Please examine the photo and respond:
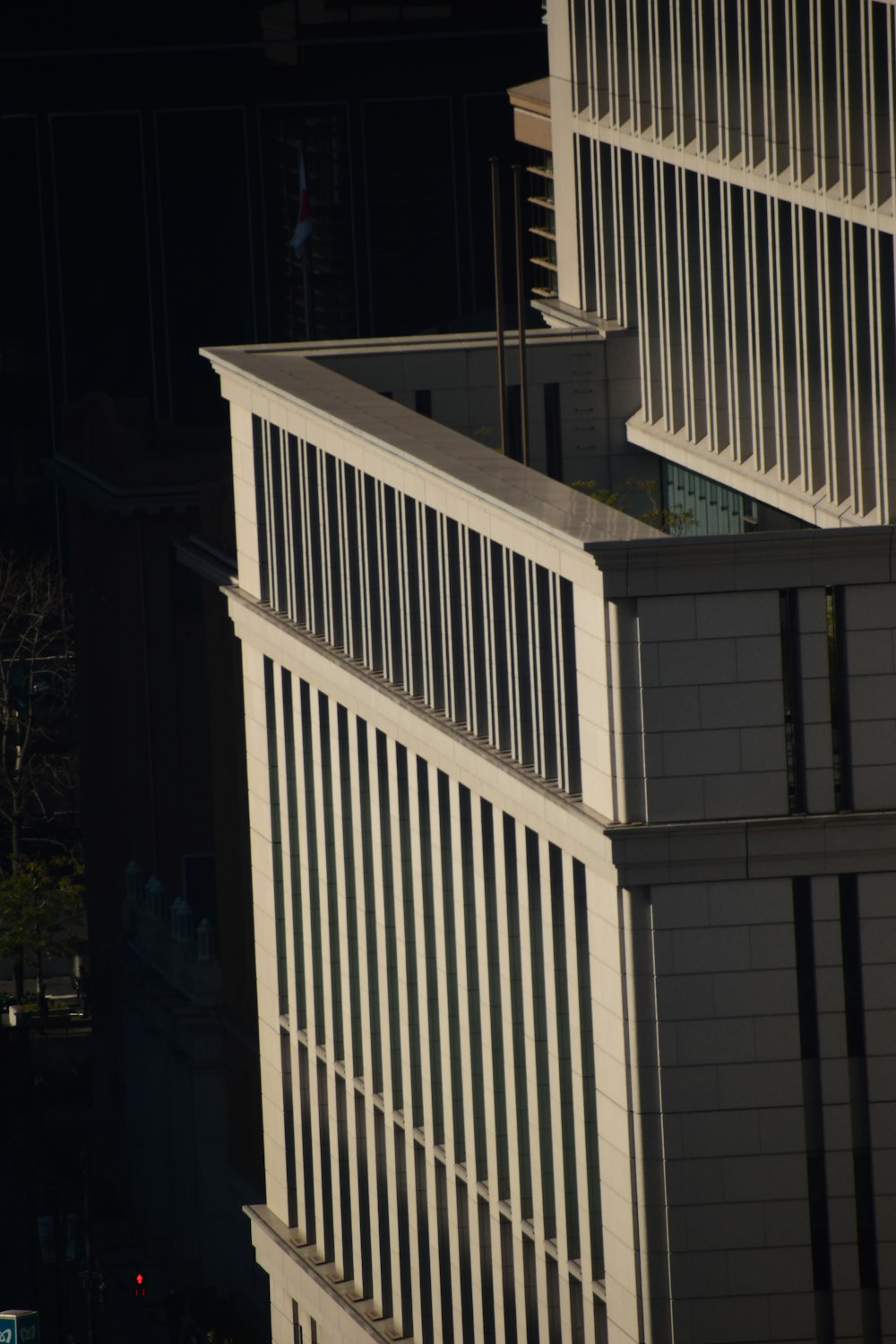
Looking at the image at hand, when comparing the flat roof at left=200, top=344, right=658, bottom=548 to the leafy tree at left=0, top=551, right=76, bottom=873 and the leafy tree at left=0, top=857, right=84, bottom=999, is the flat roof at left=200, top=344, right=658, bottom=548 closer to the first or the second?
the leafy tree at left=0, top=857, right=84, bottom=999

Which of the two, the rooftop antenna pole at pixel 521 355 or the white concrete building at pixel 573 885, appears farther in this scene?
the rooftop antenna pole at pixel 521 355

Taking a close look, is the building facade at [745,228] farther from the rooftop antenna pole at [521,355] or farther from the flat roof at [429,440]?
the flat roof at [429,440]

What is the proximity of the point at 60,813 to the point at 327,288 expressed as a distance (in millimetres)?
41896

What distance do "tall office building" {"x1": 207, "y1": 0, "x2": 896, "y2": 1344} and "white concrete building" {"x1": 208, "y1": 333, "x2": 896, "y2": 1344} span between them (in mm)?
73

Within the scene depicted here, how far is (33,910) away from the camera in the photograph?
121m

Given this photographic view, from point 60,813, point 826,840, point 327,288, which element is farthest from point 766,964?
point 327,288

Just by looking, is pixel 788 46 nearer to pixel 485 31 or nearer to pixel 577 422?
pixel 577 422

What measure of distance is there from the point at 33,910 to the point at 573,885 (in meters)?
70.7

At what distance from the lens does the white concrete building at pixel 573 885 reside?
1903 inches

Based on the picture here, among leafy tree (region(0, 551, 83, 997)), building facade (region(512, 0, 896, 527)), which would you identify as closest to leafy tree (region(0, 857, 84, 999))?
leafy tree (region(0, 551, 83, 997))

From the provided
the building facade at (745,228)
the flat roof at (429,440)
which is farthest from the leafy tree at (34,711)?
the building facade at (745,228)

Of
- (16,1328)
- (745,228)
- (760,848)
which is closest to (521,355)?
(745,228)

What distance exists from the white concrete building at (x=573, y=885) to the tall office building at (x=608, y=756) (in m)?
0.07

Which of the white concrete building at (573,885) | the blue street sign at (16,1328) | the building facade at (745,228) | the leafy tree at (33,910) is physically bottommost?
the leafy tree at (33,910)
